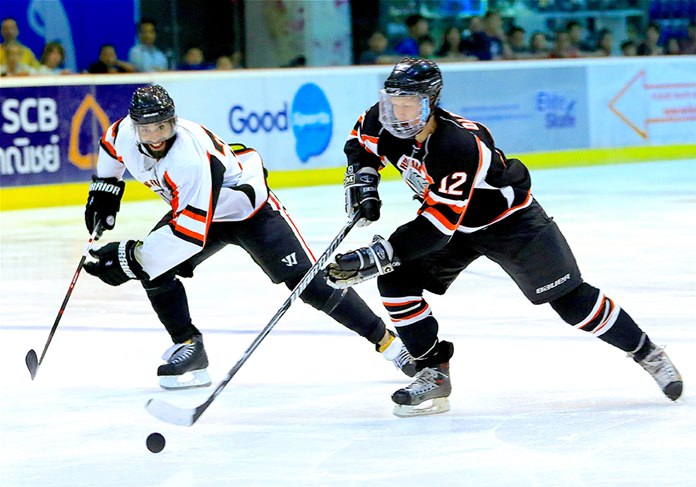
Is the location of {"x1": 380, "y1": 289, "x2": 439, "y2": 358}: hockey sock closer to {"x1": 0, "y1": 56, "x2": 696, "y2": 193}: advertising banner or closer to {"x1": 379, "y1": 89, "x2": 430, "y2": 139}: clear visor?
{"x1": 379, "y1": 89, "x2": 430, "y2": 139}: clear visor

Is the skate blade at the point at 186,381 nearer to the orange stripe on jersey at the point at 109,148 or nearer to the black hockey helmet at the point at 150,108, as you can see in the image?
the orange stripe on jersey at the point at 109,148

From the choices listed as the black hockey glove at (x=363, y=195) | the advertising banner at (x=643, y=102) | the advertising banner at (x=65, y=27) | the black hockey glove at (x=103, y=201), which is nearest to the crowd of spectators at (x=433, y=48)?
the advertising banner at (x=65, y=27)

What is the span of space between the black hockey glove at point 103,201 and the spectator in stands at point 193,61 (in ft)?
20.5

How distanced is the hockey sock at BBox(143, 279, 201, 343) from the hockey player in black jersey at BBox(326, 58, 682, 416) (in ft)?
2.29

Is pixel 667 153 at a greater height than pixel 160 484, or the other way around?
pixel 160 484

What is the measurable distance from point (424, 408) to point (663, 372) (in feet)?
2.11

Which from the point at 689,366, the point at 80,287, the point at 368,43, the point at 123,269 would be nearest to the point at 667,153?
the point at 368,43

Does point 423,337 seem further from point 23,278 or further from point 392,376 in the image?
point 23,278

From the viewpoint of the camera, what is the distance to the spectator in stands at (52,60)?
917cm

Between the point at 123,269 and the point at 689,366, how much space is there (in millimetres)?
1724

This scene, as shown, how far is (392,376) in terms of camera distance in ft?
12.8

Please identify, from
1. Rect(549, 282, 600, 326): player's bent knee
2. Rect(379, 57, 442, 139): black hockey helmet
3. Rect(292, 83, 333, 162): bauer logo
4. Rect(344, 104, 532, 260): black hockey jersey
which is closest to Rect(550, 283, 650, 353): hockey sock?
Rect(549, 282, 600, 326): player's bent knee

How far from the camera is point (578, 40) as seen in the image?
485 inches

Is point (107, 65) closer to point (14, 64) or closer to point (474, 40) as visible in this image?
point (14, 64)
